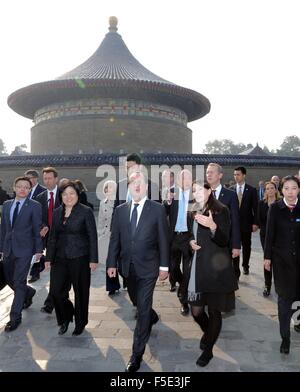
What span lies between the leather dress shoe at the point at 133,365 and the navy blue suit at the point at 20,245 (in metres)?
1.88

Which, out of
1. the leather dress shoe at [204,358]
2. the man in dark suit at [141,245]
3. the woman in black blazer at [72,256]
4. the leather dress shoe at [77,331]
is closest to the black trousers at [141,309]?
the man in dark suit at [141,245]

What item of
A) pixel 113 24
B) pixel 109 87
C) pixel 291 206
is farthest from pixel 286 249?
pixel 113 24

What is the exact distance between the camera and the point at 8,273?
5012 millimetres

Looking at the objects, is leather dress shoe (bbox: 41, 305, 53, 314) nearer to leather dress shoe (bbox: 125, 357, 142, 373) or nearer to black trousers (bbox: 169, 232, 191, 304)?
black trousers (bbox: 169, 232, 191, 304)

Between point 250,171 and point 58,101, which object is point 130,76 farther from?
point 250,171

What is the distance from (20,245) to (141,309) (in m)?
1.98

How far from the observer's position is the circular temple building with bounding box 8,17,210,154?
2662 cm

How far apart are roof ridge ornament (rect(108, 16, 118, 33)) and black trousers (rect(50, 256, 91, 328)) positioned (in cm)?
3259

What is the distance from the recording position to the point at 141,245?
3922 millimetres

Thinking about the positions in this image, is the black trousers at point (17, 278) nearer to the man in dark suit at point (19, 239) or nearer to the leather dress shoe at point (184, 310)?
the man in dark suit at point (19, 239)

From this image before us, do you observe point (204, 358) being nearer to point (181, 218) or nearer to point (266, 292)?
point (181, 218)

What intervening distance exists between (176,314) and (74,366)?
195 cm

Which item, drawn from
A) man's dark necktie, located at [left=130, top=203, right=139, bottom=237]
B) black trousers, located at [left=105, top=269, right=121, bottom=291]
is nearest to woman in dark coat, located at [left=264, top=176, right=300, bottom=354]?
man's dark necktie, located at [left=130, top=203, right=139, bottom=237]

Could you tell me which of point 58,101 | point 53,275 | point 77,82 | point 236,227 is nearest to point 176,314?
point 236,227
